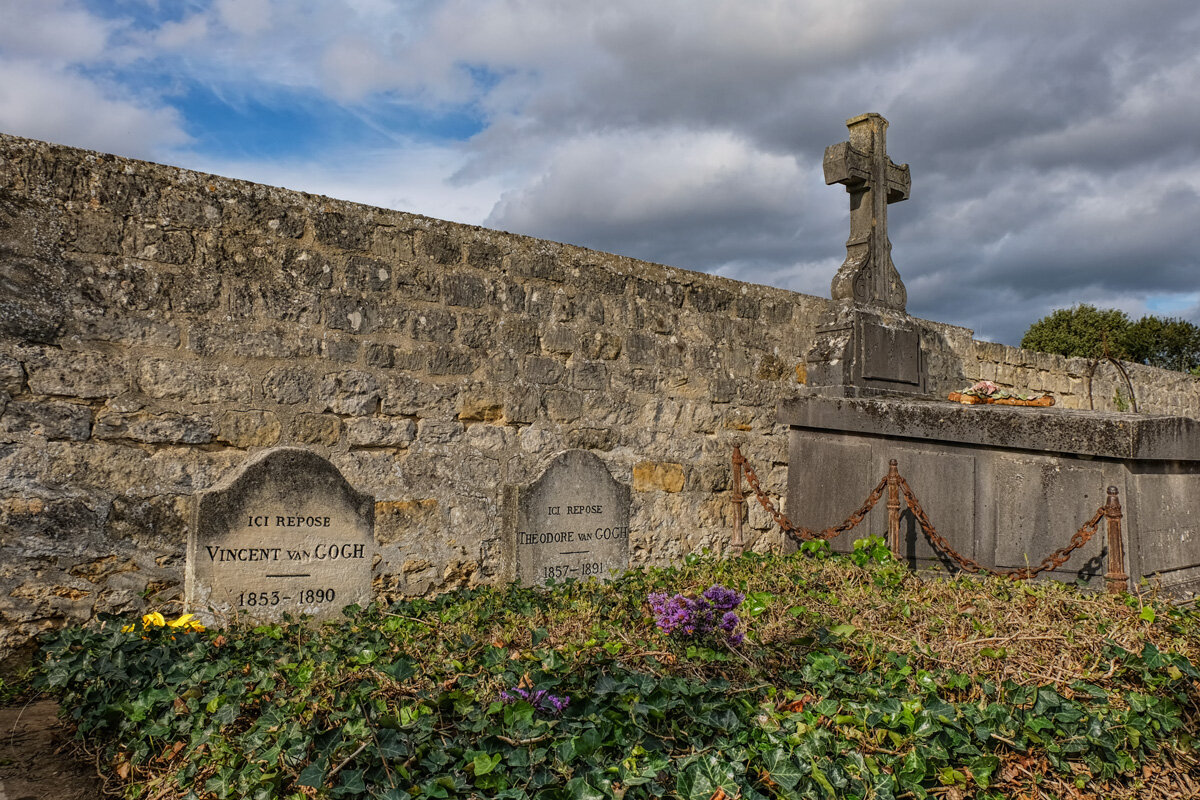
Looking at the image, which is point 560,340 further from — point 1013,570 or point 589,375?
point 1013,570

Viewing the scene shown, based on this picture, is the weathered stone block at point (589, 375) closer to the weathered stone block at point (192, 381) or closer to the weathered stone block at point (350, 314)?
the weathered stone block at point (350, 314)

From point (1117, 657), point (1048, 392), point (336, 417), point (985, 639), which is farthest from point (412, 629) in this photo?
point (1048, 392)

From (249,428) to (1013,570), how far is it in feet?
14.7

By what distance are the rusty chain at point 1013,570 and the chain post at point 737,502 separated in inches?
44.5

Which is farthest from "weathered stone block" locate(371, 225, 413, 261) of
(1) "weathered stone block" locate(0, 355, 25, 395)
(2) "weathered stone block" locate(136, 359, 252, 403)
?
(1) "weathered stone block" locate(0, 355, 25, 395)

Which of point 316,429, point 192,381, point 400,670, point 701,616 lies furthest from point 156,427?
point 701,616

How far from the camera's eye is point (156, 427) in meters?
4.06

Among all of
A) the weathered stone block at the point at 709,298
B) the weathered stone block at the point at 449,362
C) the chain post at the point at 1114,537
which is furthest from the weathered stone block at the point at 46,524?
the chain post at the point at 1114,537

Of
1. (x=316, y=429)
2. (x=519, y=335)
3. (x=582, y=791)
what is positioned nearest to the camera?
(x=582, y=791)

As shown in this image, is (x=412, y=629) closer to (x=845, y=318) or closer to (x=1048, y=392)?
(x=845, y=318)

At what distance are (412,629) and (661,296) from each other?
3064 millimetres

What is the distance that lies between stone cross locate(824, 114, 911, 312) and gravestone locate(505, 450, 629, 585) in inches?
112

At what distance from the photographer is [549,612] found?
421 cm

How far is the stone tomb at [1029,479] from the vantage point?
504 cm
